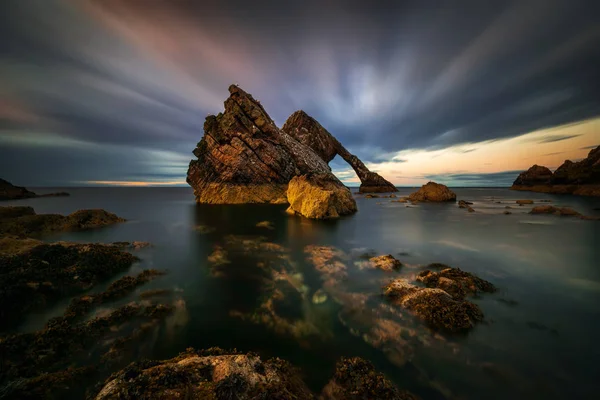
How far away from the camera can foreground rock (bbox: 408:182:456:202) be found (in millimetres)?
48625

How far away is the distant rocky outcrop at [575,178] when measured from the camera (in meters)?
53.2

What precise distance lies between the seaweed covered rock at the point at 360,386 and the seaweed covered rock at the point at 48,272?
933cm

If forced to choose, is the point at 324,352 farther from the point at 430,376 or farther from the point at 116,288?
the point at 116,288

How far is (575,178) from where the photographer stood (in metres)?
58.6

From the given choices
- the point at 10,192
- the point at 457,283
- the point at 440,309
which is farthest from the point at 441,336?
the point at 10,192

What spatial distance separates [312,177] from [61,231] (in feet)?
84.8

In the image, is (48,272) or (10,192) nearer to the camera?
(48,272)

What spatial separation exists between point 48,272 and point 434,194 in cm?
5686

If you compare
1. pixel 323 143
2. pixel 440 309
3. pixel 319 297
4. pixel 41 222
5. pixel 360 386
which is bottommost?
pixel 319 297

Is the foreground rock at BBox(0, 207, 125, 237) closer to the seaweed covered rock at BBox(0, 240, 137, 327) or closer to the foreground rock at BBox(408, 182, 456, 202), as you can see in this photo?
the seaweed covered rock at BBox(0, 240, 137, 327)

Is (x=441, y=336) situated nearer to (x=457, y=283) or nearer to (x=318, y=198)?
(x=457, y=283)

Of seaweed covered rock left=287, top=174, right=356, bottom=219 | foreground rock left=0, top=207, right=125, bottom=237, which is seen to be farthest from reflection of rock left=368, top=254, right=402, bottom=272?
foreground rock left=0, top=207, right=125, bottom=237

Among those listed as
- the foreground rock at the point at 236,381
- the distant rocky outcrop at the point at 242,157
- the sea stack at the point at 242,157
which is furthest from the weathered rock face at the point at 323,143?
the foreground rock at the point at 236,381

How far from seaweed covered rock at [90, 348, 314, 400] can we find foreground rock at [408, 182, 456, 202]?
53.1m
